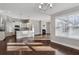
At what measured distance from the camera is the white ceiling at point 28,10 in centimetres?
219

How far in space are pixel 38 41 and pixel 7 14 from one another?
773 mm

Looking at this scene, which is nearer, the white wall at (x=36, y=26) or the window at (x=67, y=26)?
the window at (x=67, y=26)

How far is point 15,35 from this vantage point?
2295 mm

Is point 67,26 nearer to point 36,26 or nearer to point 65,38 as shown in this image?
point 65,38

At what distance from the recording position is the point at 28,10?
2260 mm

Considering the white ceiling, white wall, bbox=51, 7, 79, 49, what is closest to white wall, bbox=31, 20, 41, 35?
the white ceiling

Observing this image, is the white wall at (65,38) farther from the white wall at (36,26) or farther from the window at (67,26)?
the white wall at (36,26)

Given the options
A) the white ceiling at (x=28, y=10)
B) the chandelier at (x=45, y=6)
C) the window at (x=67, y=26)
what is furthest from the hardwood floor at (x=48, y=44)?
the chandelier at (x=45, y=6)

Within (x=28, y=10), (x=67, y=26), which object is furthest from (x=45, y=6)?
(x=67, y=26)

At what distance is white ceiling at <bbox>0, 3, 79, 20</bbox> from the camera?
7.18 ft

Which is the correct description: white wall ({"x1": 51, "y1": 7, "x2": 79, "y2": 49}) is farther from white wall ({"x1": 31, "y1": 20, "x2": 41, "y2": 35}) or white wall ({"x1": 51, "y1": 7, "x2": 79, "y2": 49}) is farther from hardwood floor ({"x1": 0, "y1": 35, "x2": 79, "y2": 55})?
white wall ({"x1": 31, "y1": 20, "x2": 41, "y2": 35})

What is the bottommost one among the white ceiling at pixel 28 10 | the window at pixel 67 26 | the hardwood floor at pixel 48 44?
the hardwood floor at pixel 48 44
